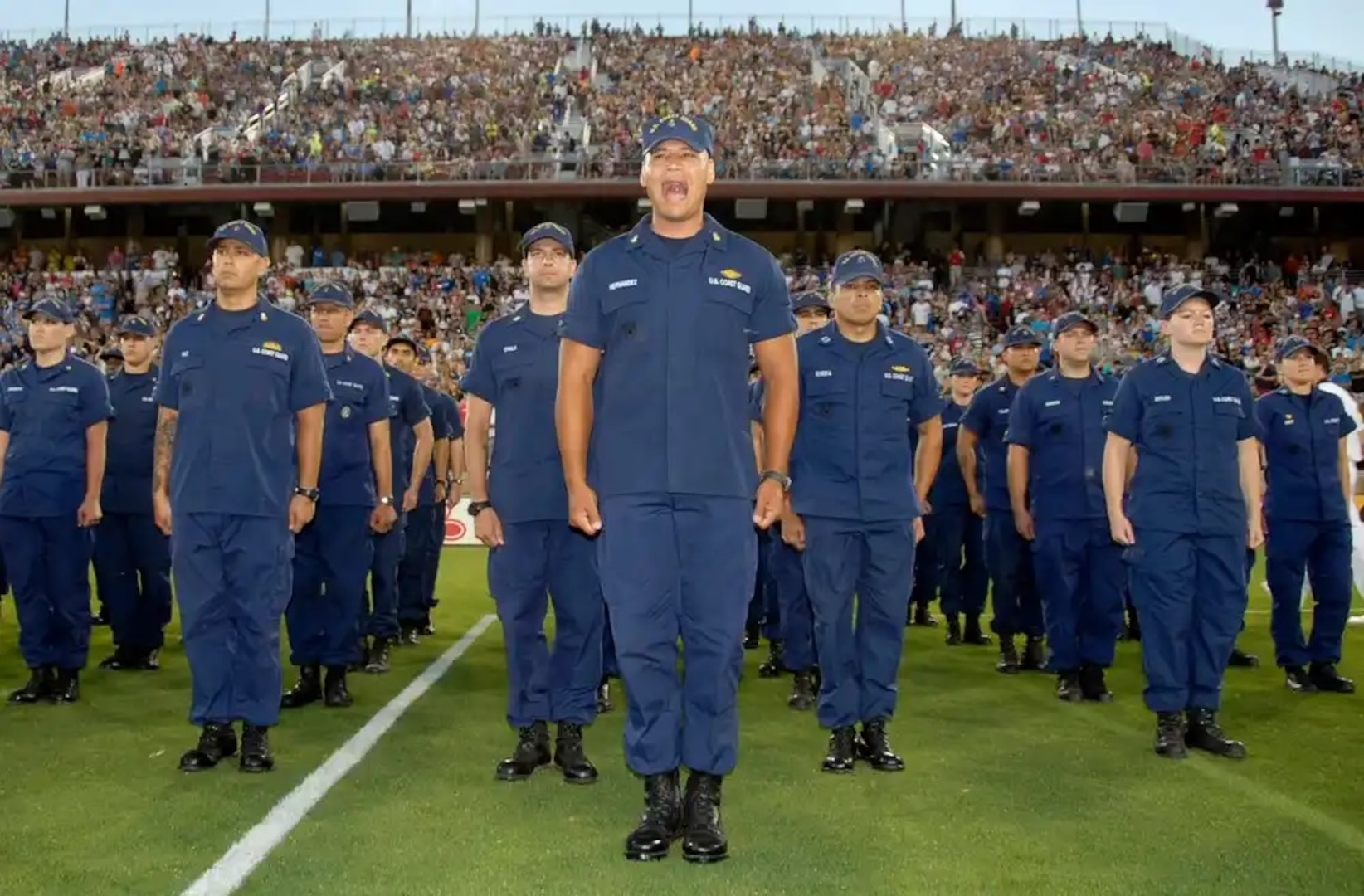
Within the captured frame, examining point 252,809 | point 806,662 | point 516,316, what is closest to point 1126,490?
point 806,662

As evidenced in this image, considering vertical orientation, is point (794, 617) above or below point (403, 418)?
below

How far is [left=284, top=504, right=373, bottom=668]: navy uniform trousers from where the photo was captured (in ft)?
24.4

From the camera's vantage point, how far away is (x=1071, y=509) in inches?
314

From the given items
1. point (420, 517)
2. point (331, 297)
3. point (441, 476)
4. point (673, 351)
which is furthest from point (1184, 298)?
point (441, 476)

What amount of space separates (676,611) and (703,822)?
680 mm

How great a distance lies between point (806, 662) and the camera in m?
7.89

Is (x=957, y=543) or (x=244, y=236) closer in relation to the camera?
(x=244, y=236)

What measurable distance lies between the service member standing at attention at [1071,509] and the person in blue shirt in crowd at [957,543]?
227 centimetres

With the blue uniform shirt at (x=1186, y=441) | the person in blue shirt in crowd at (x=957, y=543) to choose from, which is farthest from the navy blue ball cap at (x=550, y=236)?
the person in blue shirt in crowd at (x=957, y=543)

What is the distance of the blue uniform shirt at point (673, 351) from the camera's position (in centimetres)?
457

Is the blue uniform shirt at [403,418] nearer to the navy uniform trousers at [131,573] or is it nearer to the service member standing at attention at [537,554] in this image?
the navy uniform trousers at [131,573]

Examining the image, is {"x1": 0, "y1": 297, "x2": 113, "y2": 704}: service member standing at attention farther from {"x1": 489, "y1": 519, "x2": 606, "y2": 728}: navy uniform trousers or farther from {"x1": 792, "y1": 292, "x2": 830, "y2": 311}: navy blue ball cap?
{"x1": 792, "y1": 292, "x2": 830, "y2": 311}: navy blue ball cap

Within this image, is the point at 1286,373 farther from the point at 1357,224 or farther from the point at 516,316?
the point at 1357,224

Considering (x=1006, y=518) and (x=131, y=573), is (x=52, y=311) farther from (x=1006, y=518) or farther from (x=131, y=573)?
(x=1006, y=518)
